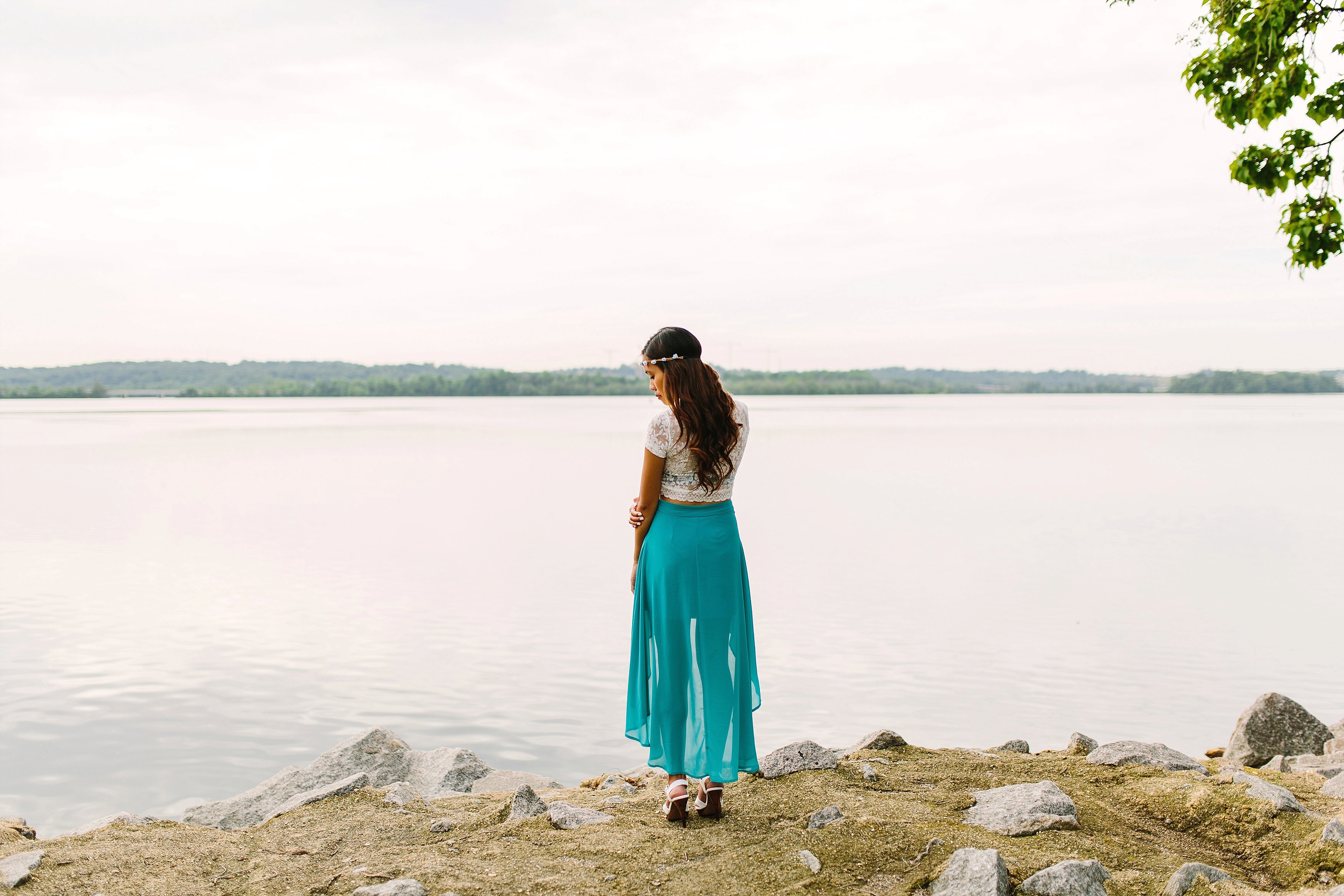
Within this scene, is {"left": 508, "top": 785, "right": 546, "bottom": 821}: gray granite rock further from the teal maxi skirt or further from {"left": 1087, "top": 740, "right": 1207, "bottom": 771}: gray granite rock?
{"left": 1087, "top": 740, "right": 1207, "bottom": 771}: gray granite rock

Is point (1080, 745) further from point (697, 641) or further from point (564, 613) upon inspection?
point (564, 613)

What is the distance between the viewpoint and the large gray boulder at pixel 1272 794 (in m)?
4.95

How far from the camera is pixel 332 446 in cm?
4984

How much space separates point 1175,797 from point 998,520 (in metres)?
19.0

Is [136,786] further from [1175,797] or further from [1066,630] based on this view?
[1066,630]

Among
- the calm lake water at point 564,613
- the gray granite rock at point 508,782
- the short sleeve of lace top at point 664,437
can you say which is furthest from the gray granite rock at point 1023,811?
the calm lake water at point 564,613

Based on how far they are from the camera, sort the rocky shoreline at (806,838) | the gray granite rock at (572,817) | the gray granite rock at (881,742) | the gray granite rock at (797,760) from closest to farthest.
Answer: the rocky shoreline at (806,838), the gray granite rock at (572,817), the gray granite rock at (797,760), the gray granite rock at (881,742)

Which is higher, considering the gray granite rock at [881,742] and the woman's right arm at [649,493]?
the woman's right arm at [649,493]

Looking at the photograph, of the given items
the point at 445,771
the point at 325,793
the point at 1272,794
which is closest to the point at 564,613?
the point at 445,771

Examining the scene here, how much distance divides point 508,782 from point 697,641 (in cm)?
285

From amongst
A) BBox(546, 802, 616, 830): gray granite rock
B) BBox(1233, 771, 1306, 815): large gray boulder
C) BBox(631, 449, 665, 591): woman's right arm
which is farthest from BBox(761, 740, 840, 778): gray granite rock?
BBox(1233, 771, 1306, 815): large gray boulder

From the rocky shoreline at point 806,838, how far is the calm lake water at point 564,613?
3.02 meters

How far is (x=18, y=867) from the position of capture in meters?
4.36

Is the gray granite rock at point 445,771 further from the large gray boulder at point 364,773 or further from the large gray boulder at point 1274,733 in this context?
the large gray boulder at point 1274,733
